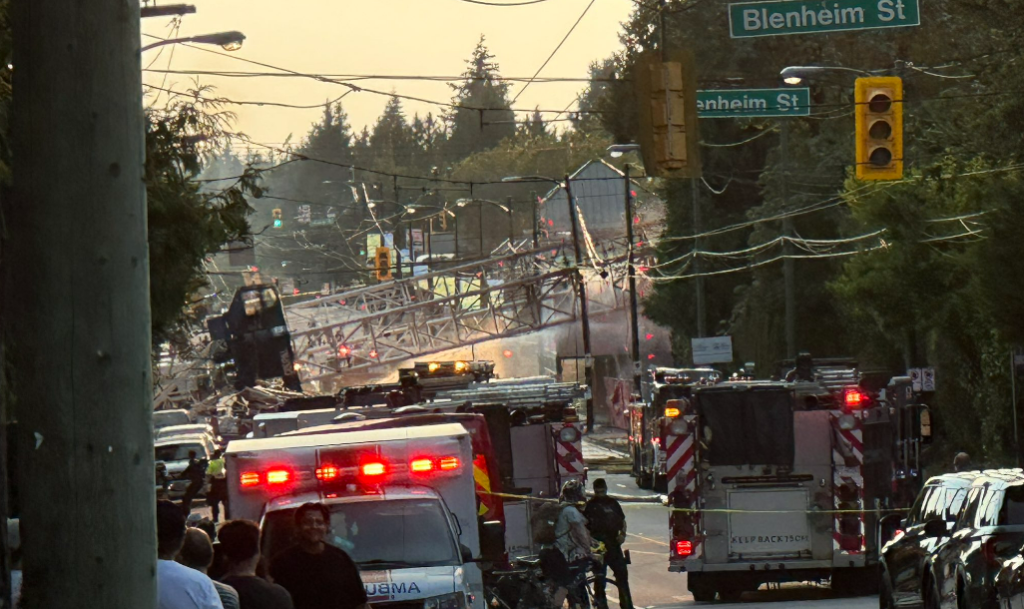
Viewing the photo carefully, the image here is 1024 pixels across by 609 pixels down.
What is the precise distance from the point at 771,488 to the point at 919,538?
437 cm

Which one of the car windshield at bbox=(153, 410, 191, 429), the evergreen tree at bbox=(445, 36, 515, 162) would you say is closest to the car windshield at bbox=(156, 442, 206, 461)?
the car windshield at bbox=(153, 410, 191, 429)

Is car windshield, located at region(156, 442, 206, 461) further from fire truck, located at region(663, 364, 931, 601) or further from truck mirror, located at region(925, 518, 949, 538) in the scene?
truck mirror, located at region(925, 518, 949, 538)

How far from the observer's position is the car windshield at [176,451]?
1689 inches

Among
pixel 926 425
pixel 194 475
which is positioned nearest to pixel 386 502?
pixel 926 425

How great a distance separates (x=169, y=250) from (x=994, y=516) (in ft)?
35.4

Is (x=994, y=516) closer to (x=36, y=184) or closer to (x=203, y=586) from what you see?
(x=203, y=586)

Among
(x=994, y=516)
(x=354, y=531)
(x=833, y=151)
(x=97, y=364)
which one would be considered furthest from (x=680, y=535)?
(x=833, y=151)

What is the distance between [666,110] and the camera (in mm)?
17469

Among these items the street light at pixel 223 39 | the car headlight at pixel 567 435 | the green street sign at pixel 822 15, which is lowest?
the car headlight at pixel 567 435

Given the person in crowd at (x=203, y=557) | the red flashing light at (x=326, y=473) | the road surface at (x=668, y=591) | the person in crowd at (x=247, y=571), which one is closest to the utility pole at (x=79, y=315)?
the person in crowd at (x=203, y=557)

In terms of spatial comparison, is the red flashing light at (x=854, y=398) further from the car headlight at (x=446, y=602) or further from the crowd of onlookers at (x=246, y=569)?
the crowd of onlookers at (x=246, y=569)

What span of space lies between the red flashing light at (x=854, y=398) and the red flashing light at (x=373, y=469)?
943 centimetres

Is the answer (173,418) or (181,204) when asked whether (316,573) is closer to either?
(181,204)

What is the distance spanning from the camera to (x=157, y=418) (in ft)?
203
